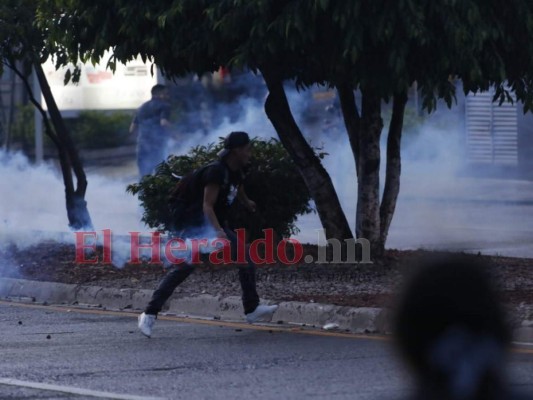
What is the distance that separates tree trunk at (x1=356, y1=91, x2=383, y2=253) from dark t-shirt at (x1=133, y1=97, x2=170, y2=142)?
7.92 metres

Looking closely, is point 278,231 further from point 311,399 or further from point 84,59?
point 311,399

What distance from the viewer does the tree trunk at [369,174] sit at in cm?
1183

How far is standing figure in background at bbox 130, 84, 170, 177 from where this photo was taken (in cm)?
1966

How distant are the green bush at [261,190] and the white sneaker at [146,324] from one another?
128 inches

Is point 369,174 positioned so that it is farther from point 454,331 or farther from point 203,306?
point 454,331

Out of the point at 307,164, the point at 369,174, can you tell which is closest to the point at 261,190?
the point at 307,164

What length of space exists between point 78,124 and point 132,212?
14.5m

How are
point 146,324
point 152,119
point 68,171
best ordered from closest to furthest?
point 146,324, point 68,171, point 152,119

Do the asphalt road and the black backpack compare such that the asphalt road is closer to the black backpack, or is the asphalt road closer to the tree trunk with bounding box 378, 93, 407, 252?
the black backpack

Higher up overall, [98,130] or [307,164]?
[98,130]

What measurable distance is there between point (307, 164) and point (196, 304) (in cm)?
207

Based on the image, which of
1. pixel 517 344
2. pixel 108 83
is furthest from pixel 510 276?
pixel 108 83

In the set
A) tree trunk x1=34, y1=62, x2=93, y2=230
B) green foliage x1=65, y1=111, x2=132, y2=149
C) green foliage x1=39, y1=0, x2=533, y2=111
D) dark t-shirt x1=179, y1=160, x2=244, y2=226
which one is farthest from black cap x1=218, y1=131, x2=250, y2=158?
green foliage x1=65, y1=111, x2=132, y2=149

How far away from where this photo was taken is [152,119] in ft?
64.5
